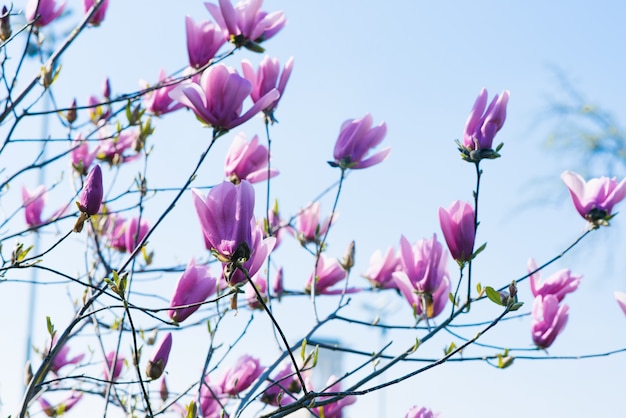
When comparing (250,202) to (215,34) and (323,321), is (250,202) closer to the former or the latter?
(323,321)

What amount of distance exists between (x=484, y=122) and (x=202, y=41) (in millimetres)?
645

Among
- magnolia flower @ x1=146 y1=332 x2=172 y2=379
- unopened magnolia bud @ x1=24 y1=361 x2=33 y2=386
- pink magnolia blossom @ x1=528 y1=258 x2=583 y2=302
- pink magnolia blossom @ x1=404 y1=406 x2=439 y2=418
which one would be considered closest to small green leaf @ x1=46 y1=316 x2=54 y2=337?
magnolia flower @ x1=146 y1=332 x2=172 y2=379

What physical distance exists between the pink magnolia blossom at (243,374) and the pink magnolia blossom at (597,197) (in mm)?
735

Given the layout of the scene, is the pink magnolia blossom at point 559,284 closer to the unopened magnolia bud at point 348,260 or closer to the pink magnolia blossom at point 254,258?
the unopened magnolia bud at point 348,260

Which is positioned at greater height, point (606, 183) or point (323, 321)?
point (606, 183)

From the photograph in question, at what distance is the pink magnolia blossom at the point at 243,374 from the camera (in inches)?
64.5

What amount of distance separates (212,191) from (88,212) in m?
0.22

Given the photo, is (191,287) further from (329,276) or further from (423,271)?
(329,276)

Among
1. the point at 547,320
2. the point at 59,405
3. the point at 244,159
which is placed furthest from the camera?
the point at 59,405

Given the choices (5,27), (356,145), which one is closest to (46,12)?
(5,27)

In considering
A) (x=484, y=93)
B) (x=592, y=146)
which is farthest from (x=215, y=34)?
(x=592, y=146)

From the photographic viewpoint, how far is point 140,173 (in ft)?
5.67

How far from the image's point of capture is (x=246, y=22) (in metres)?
1.61

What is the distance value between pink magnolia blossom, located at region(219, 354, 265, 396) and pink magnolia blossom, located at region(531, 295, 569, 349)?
0.57 meters
